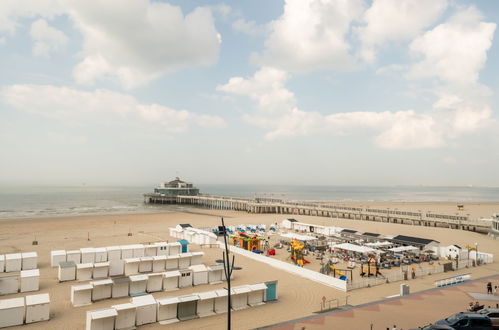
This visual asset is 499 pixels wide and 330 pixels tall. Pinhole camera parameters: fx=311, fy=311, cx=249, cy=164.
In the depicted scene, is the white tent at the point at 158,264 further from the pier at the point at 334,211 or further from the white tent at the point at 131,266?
the pier at the point at 334,211

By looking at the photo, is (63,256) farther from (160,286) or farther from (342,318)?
(342,318)

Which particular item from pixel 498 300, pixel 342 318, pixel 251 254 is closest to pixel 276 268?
pixel 251 254

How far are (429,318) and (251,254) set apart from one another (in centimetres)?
1371

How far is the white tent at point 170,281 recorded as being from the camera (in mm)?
16188

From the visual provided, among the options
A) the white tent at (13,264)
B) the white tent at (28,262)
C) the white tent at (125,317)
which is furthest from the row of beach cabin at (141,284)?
the white tent at (13,264)

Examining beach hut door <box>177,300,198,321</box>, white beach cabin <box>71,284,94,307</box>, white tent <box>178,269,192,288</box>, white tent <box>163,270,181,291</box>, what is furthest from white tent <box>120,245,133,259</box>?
beach hut door <box>177,300,198,321</box>

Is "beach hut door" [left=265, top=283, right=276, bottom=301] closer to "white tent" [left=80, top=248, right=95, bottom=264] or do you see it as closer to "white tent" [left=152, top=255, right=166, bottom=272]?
"white tent" [left=152, top=255, right=166, bottom=272]

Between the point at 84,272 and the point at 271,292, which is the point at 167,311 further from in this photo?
the point at 84,272

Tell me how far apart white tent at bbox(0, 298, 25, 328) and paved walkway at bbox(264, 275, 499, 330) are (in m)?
9.71

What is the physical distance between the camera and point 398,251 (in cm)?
2306

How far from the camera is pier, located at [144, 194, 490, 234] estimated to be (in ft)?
136

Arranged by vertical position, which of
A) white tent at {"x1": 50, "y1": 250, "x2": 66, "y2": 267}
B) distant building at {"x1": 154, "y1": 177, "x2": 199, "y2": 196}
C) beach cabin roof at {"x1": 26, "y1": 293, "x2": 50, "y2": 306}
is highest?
distant building at {"x1": 154, "y1": 177, "x2": 199, "y2": 196}

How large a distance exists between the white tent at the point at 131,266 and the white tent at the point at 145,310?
7.03 m

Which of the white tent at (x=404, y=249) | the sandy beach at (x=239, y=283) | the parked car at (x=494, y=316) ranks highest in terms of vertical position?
the parked car at (x=494, y=316)
